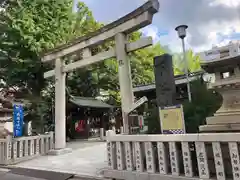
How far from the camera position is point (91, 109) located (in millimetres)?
15094

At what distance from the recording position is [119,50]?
6.31 metres

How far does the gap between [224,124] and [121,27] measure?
13.7 ft

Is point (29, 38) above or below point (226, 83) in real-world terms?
above

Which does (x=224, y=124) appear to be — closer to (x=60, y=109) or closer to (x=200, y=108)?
(x=200, y=108)

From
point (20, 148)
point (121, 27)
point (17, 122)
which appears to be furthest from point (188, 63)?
point (20, 148)

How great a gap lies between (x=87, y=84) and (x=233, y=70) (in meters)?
13.4

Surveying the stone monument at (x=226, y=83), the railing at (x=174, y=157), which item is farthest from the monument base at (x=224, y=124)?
the railing at (x=174, y=157)

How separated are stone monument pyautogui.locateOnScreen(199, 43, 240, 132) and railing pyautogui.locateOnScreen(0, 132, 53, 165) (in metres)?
6.25

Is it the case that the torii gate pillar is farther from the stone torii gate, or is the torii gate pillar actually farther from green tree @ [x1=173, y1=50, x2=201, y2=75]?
green tree @ [x1=173, y1=50, x2=201, y2=75]

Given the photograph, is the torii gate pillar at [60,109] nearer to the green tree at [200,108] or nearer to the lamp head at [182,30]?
the green tree at [200,108]

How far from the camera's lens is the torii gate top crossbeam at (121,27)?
5.84m

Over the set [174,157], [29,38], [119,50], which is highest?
[29,38]

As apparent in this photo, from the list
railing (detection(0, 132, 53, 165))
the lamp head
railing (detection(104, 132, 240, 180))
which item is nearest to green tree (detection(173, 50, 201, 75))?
the lamp head

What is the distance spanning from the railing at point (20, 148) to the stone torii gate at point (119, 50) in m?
0.65
